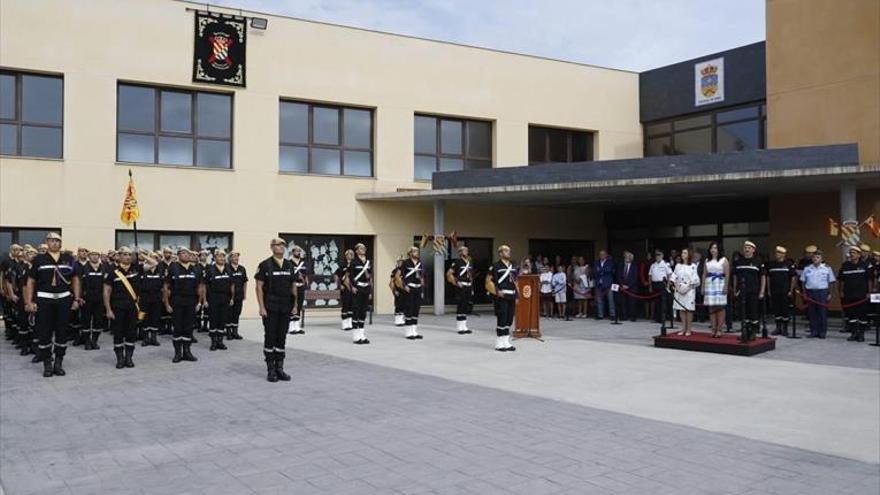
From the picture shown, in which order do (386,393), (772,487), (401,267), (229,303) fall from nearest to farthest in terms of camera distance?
(772,487) < (386,393) < (229,303) < (401,267)

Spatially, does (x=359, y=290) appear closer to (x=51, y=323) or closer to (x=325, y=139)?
(x=51, y=323)

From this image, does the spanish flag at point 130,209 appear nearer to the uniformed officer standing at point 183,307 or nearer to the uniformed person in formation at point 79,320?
the uniformed person in formation at point 79,320

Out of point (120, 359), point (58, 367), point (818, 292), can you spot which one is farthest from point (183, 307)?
point (818, 292)

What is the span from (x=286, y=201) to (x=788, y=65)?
15.0m

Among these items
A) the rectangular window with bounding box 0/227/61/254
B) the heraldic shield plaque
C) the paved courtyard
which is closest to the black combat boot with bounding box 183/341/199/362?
the paved courtyard

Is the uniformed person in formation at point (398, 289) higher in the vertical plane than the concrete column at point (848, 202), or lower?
lower

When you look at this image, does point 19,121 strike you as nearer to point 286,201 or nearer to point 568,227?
point 286,201

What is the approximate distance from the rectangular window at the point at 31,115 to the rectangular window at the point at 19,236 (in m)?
1.92

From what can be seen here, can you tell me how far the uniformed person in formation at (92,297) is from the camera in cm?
1393

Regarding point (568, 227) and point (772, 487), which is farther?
point (568, 227)

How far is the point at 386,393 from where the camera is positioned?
9.34 meters

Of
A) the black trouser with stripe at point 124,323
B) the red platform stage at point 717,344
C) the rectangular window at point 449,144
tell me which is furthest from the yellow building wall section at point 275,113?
the red platform stage at point 717,344

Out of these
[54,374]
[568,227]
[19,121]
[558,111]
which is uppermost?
[558,111]

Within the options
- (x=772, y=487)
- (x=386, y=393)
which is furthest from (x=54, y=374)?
(x=772, y=487)
